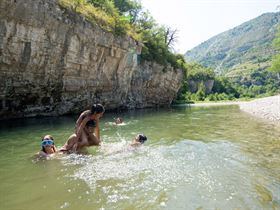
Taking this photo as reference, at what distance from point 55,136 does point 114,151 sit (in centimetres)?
552

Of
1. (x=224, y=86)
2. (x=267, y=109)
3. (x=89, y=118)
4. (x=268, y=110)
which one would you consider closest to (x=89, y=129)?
(x=89, y=118)

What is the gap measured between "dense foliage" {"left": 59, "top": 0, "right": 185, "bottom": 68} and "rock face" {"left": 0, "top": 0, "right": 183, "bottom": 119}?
2.84 ft

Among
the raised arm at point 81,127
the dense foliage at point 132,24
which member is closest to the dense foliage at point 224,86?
the dense foliage at point 132,24

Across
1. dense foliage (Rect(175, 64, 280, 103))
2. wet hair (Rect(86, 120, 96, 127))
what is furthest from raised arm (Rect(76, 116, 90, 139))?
dense foliage (Rect(175, 64, 280, 103))

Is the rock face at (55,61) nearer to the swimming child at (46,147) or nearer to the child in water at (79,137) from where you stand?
the child in water at (79,137)

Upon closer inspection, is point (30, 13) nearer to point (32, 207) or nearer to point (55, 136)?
point (55, 136)

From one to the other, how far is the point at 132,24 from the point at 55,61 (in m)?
23.2

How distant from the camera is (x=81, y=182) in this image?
654 centimetres

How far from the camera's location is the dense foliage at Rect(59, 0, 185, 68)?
84.5 ft

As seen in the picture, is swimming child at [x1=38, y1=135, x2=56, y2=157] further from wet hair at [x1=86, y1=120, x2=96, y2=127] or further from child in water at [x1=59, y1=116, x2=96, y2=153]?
wet hair at [x1=86, y1=120, x2=96, y2=127]

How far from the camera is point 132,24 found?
43.8 m

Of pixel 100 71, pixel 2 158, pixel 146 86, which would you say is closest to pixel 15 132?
pixel 2 158

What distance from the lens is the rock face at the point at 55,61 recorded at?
63.0 ft

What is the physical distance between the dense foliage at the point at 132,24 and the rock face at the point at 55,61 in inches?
34.1
